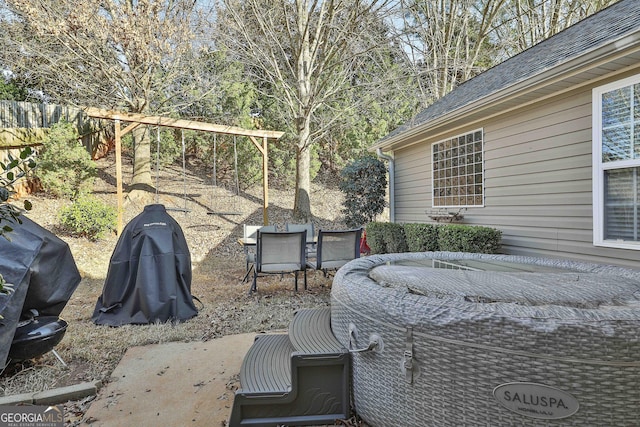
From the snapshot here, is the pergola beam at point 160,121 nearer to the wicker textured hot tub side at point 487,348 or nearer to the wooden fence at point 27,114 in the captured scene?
the wooden fence at point 27,114

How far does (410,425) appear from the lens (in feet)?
5.61

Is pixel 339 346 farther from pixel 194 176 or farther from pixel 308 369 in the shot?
pixel 194 176

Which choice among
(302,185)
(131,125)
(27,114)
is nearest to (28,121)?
(27,114)

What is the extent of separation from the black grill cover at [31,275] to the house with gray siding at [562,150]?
503 centimetres

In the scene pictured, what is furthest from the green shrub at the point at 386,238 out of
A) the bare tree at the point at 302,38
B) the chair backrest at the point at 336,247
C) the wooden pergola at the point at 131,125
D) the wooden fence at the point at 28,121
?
the wooden fence at the point at 28,121

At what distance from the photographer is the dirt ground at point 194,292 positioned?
2723 mm

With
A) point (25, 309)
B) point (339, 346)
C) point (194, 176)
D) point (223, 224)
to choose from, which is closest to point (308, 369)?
point (339, 346)

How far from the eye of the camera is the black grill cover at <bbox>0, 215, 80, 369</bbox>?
2307mm

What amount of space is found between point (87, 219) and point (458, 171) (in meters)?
7.35

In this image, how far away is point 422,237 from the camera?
6277 mm

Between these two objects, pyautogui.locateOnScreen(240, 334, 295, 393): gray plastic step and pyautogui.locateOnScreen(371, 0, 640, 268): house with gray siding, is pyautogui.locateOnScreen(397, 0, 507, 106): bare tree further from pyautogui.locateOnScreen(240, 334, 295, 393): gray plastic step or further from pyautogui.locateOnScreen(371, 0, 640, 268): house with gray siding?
pyautogui.locateOnScreen(240, 334, 295, 393): gray plastic step

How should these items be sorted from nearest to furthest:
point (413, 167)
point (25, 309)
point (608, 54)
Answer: point (25, 309), point (608, 54), point (413, 167)

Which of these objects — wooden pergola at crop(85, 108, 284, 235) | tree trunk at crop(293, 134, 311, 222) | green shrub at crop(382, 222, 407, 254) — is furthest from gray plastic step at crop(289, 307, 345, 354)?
tree trunk at crop(293, 134, 311, 222)

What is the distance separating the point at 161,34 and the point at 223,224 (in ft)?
15.9
